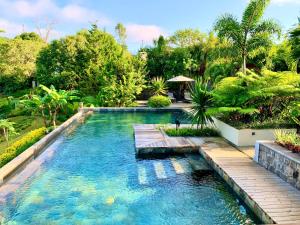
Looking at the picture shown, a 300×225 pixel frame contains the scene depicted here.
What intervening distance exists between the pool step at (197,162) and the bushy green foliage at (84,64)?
41.7 feet

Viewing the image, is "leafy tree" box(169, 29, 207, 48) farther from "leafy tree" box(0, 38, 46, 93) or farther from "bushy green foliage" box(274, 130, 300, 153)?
"bushy green foliage" box(274, 130, 300, 153)

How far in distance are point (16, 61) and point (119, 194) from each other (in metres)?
26.2

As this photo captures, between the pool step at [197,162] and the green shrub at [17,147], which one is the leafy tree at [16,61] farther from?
the pool step at [197,162]

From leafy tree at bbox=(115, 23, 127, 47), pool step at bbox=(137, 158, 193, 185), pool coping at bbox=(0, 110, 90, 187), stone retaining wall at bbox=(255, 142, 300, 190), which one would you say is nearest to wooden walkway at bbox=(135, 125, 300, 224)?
stone retaining wall at bbox=(255, 142, 300, 190)

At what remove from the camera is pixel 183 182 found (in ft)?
25.0

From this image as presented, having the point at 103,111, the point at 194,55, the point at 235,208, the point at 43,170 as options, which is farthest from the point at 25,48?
the point at 235,208

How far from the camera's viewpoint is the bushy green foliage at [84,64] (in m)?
22.4

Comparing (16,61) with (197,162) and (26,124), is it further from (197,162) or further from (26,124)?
(197,162)

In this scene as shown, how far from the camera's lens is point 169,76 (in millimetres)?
26516

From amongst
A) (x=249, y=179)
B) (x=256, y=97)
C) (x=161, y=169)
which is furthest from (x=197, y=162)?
(x=256, y=97)

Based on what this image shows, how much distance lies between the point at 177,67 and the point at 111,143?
53.5 feet

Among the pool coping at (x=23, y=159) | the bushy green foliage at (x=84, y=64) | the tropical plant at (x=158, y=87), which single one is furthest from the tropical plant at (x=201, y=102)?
the tropical plant at (x=158, y=87)

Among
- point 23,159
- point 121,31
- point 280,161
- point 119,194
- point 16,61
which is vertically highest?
point 121,31

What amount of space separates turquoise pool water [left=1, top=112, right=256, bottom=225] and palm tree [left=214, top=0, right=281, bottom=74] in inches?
357
